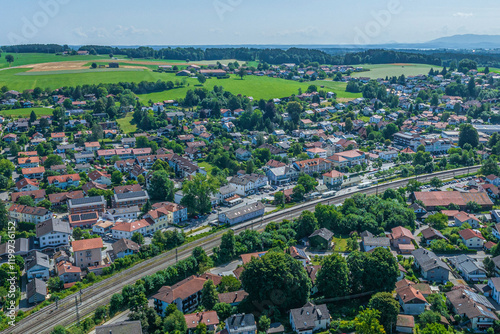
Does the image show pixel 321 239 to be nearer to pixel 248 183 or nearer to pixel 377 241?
pixel 377 241

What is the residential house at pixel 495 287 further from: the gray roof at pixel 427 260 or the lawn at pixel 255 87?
the lawn at pixel 255 87

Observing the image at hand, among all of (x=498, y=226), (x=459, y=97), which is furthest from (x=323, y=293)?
(x=459, y=97)

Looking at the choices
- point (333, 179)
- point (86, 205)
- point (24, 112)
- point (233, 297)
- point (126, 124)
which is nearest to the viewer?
point (233, 297)

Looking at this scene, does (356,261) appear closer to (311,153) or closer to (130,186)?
(130,186)

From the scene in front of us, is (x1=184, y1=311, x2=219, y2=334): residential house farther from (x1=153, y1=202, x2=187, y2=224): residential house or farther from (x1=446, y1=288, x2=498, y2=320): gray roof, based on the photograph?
(x1=153, y1=202, x2=187, y2=224): residential house

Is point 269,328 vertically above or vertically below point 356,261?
below

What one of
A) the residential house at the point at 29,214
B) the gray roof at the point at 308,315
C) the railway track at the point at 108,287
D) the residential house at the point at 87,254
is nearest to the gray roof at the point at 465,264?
the gray roof at the point at 308,315

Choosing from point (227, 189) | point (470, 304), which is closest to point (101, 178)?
point (227, 189)
